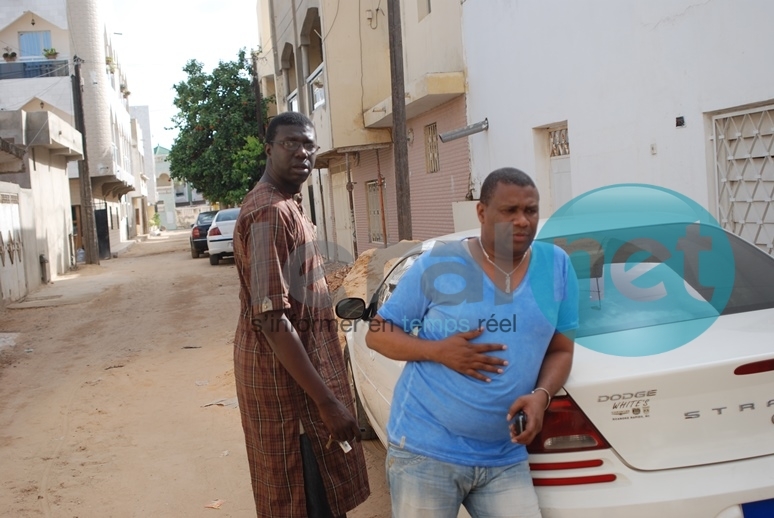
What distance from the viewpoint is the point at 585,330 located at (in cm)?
274

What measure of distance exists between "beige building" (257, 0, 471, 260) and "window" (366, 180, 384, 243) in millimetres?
24

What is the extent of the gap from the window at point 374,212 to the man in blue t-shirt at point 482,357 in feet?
51.8

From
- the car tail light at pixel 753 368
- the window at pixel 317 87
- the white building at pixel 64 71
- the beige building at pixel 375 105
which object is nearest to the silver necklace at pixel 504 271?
the car tail light at pixel 753 368

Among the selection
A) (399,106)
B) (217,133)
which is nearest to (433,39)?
(399,106)

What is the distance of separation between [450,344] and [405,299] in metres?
0.21

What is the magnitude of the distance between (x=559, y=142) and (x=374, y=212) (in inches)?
381

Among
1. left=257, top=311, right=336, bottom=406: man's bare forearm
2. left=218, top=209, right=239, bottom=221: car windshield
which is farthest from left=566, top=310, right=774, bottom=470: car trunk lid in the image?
left=218, top=209, right=239, bottom=221: car windshield

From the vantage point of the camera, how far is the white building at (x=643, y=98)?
630 cm

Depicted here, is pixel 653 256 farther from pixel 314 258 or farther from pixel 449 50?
pixel 449 50

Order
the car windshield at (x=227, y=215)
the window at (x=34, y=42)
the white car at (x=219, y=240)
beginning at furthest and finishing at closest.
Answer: the window at (x=34, y=42)
the car windshield at (x=227, y=215)
the white car at (x=219, y=240)

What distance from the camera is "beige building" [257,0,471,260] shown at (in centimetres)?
1273

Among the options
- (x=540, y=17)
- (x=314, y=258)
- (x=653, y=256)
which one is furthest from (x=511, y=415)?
(x=540, y=17)

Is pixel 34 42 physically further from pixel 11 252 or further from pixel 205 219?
pixel 11 252

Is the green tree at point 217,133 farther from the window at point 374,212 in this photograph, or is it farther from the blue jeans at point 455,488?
the blue jeans at point 455,488
